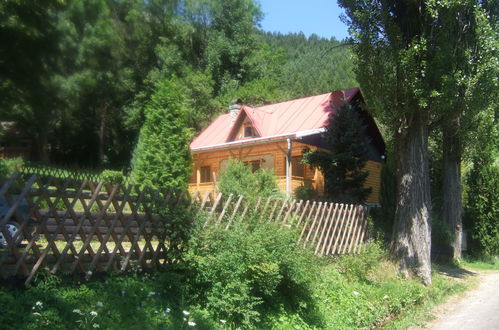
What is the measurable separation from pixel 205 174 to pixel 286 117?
580 centimetres

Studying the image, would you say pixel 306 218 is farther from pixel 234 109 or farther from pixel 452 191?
pixel 234 109

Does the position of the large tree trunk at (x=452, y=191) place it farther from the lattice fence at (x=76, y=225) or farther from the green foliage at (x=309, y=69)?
the green foliage at (x=309, y=69)

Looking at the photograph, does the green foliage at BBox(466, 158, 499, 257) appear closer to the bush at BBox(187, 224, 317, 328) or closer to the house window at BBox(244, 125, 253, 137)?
the house window at BBox(244, 125, 253, 137)

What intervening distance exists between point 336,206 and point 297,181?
10.9 metres

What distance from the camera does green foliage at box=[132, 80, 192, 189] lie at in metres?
22.3

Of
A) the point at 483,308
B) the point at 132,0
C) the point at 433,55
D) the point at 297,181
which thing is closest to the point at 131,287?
the point at 483,308

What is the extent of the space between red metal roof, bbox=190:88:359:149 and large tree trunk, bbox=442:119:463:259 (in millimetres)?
5044

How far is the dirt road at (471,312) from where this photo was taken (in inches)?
317

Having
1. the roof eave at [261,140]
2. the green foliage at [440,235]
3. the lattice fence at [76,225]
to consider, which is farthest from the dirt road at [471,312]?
the roof eave at [261,140]

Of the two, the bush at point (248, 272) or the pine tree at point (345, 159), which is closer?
the bush at point (248, 272)

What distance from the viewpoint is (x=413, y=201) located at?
11977mm

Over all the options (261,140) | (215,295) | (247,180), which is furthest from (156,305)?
(261,140)

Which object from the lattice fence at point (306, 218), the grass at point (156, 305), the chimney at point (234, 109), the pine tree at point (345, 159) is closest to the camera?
the grass at point (156, 305)

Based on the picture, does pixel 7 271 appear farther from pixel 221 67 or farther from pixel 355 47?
pixel 221 67
